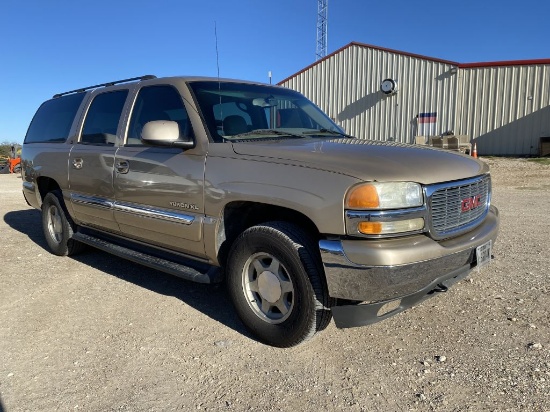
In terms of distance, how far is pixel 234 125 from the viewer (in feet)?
11.6

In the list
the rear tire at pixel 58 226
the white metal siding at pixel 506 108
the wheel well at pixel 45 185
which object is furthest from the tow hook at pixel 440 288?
the white metal siding at pixel 506 108

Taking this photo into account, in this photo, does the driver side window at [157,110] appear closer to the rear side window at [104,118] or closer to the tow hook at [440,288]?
the rear side window at [104,118]

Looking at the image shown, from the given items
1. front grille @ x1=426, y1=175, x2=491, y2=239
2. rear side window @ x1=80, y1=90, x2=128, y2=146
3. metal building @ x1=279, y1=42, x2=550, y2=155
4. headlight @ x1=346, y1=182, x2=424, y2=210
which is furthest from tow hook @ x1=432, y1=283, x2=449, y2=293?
metal building @ x1=279, y1=42, x2=550, y2=155

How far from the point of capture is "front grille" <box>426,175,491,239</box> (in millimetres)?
2668

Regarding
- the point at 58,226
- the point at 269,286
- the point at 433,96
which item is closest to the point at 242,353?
the point at 269,286

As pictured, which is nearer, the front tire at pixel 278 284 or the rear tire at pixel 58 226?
the front tire at pixel 278 284

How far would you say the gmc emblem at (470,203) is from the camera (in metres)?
2.94

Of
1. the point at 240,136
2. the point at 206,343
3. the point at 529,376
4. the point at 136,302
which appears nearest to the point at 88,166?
the point at 136,302

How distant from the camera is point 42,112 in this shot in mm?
5953

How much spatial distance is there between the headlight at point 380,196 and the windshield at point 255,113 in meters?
1.22

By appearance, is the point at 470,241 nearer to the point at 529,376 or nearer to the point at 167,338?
the point at 529,376

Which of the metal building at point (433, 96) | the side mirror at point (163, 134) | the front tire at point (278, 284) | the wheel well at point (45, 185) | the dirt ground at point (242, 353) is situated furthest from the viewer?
the metal building at point (433, 96)

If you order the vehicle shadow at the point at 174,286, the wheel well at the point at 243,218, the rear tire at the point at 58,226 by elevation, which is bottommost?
the vehicle shadow at the point at 174,286

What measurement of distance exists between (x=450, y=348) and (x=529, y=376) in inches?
19.5
